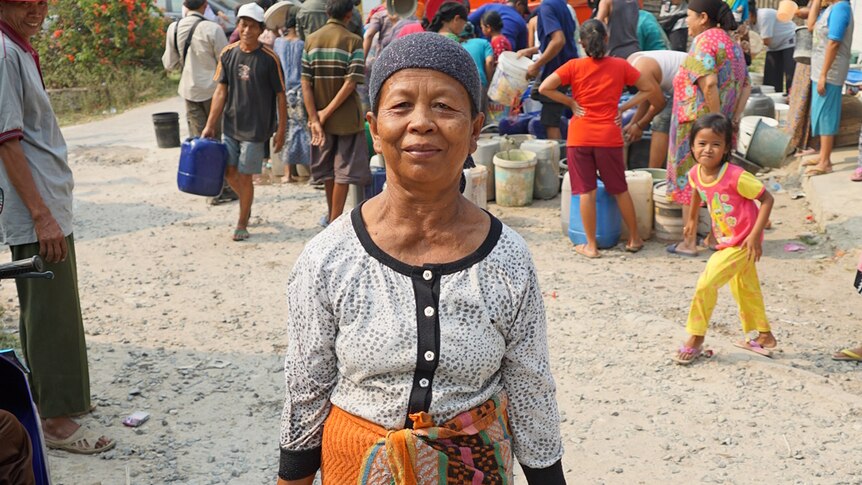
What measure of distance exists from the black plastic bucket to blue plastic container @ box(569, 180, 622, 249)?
6259 millimetres

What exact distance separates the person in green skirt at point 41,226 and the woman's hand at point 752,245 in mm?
3532

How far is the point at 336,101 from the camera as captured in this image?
23.7ft

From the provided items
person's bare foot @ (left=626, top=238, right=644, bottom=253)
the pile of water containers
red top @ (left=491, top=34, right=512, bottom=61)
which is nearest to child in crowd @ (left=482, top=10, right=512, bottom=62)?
red top @ (left=491, top=34, right=512, bottom=61)

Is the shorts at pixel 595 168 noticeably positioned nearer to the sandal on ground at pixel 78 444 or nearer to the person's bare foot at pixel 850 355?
the person's bare foot at pixel 850 355

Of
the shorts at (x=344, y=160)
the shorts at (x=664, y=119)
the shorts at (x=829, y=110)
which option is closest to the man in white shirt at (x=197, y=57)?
the shorts at (x=344, y=160)

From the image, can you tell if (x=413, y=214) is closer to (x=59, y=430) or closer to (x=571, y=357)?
(x=59, y=430)

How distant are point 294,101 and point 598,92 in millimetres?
3449

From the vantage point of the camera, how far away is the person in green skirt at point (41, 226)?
3.71 m

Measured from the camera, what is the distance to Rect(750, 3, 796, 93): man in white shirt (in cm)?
1193

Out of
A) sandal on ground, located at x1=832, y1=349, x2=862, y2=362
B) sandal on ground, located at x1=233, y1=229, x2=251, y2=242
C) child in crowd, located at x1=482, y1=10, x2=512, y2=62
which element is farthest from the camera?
child in crowd, located at x1=482, y1=10, x2=512, y2=62

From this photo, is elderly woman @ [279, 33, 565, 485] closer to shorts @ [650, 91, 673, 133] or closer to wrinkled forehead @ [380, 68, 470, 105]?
wrinkled forehead @ [380, 68, 470, 105]

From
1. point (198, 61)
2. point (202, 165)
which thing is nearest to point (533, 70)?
point (198, 61)

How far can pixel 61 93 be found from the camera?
615 inches

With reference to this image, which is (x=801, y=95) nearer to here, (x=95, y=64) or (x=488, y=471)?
(x=488, y=471)
